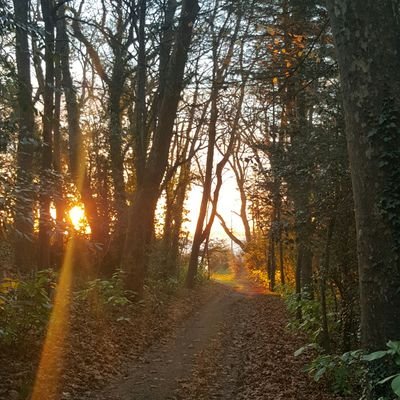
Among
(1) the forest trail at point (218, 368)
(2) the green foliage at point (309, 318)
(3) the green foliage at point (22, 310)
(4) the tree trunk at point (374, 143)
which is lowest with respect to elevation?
(1) the forest trail at point (218, 368)

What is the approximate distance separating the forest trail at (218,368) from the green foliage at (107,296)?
1.53 meters

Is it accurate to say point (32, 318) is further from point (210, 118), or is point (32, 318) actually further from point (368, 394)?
point (210, 118)

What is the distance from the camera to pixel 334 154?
773 centimetres

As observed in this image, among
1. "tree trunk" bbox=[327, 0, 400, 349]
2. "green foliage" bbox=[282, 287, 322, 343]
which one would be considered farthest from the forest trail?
"tree trunk" bbox=[327, 0, 400, 349]

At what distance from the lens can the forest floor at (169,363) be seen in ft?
20.6

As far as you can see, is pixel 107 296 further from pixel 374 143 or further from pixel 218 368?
pixel 374 143

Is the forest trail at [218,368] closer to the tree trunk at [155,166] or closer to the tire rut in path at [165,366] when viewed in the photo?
the tire rut in path at [165,366]

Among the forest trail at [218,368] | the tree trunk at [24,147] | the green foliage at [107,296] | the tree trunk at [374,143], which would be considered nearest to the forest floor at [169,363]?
the forest trail at [218,368]

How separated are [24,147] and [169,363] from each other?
637 cm

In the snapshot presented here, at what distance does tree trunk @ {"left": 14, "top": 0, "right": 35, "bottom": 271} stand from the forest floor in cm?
205

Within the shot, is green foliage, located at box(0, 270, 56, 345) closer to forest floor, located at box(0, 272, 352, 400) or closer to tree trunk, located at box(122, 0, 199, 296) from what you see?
forest floor, located at box(0, 272, 352, 400)

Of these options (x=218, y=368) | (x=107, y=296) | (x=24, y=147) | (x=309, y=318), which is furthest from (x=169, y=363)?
(x=24, y=147)

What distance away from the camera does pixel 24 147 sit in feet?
36.2

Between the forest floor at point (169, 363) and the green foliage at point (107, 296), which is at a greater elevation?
the green foliage at point (107, 296)
